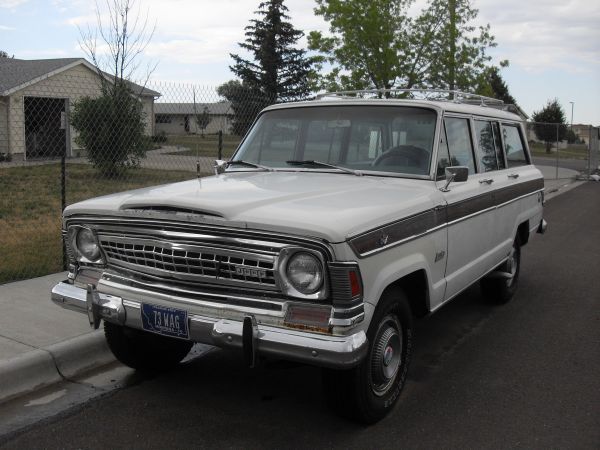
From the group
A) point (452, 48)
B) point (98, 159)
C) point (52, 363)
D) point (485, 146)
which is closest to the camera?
point (52, 363)

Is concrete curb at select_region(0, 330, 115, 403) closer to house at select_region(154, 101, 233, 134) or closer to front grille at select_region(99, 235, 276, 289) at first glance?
front grille at select_region(99, 235, 276, 289)

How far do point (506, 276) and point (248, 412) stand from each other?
342 cm

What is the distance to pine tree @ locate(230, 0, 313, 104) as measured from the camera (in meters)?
48.8

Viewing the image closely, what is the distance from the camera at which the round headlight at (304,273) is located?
10.7ft

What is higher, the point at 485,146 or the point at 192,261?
the point at 485,146

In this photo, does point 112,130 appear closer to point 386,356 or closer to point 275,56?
point 386,356

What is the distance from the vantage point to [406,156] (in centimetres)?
476

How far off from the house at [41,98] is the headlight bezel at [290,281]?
61.3ft

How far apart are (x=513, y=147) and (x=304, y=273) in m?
4.11

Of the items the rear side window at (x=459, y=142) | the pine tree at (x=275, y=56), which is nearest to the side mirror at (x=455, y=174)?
the rear side window at (x=459, y=142)

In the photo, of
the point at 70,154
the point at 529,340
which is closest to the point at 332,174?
the point at 529,340

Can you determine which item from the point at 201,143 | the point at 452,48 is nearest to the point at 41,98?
the point at 452,48

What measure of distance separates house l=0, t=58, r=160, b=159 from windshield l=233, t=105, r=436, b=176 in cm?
1663

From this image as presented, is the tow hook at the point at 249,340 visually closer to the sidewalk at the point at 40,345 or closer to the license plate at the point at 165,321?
the license plate at the point at 165,321
